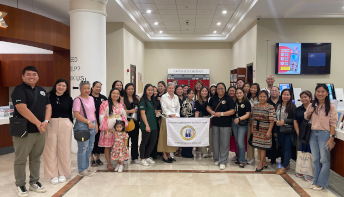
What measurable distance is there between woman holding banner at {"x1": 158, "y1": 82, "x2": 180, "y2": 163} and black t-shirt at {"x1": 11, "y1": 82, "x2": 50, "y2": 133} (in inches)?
81.4

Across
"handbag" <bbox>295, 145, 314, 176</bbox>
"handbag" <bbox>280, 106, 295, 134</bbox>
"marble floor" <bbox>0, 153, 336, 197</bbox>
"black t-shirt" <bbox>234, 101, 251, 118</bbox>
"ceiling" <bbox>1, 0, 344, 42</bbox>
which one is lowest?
"marble floor" <bbox>0, 153, 336, 197</bbox>

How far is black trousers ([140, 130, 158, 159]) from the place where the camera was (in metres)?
4.87

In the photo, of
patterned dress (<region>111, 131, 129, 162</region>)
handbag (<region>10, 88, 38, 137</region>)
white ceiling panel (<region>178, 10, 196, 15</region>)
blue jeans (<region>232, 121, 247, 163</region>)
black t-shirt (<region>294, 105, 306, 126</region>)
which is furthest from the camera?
white ceiling panel (<region>178, 10, 196, 15</region>)

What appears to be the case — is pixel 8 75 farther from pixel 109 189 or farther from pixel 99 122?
pixel 109 189

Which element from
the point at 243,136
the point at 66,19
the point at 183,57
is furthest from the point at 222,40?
the point at 243,136

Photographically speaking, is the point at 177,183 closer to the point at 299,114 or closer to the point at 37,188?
the point at 37,188

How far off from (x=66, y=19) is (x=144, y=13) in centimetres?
256

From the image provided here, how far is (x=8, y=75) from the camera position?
7.37 metres

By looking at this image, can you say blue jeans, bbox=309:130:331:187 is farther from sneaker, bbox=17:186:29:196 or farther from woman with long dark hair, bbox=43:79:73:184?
sneaker, bbox=17:186:29:196

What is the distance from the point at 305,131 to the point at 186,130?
79.1 inches

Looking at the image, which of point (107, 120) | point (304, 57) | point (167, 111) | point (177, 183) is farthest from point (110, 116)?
point (304, 57)

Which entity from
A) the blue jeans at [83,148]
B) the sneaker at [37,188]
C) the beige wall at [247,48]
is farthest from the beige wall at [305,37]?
the sneaker at [37,188]

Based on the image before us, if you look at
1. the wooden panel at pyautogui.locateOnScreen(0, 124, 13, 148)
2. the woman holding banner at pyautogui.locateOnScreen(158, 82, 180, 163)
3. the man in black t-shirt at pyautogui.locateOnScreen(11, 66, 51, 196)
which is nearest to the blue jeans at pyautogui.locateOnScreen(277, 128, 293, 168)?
the woman holding banner at pyautogui.locateOnScreen(158, 82, 180, 163)

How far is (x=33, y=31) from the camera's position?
614cm
